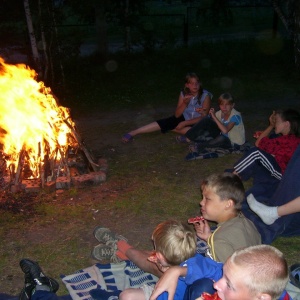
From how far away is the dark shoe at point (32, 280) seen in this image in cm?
443

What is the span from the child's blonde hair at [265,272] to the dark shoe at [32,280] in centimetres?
235

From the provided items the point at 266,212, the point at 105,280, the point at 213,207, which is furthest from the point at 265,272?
the point at 266,212

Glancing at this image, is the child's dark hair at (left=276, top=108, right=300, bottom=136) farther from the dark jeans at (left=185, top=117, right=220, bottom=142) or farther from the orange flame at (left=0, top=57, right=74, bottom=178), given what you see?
the orange flame at (left=0, top=57, right=74, bottom=178)

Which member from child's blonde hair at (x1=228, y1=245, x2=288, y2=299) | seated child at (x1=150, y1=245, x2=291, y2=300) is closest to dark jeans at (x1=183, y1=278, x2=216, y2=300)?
seated child at (x1=150, y1=245, x2=291, y2=300)

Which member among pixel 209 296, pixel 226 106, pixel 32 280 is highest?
pixel 209 296

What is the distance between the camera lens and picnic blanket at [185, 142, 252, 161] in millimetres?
8102

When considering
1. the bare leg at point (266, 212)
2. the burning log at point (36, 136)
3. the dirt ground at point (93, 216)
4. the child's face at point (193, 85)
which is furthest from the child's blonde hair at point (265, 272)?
the child's face at point (193, 85)

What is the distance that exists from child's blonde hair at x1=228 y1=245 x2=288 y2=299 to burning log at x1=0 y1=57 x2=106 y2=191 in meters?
4.47

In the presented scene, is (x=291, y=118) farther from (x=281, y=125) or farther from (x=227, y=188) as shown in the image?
(x=227, y=188)

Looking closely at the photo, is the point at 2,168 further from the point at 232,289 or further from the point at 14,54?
the point at 14,54

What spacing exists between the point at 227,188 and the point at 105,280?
1.59 metres

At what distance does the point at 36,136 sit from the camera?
24.1ft

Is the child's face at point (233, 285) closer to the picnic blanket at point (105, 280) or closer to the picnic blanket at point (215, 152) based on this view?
the picnic blanket at point (105, 280)

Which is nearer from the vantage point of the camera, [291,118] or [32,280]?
[32,280]
